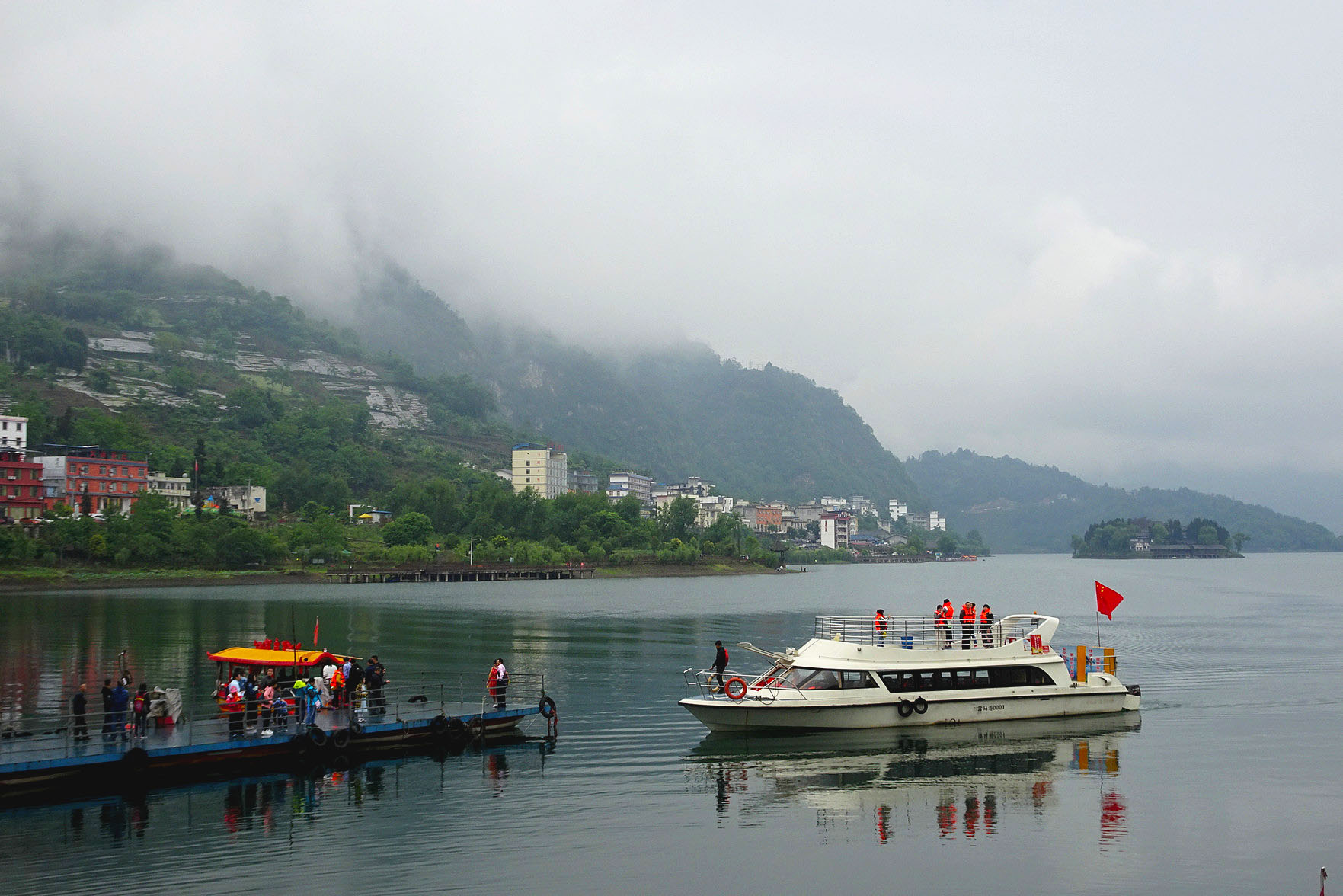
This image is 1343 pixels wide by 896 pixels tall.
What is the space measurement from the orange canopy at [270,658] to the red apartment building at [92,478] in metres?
141

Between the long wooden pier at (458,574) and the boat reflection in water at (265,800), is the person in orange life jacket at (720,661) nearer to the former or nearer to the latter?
the boat reflection in water at (265,800)

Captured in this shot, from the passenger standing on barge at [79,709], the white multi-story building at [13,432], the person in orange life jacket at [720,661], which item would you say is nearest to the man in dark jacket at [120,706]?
the passenger standing on barge at [79,709]

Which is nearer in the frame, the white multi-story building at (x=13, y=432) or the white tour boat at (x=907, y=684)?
the white tour boat at (x=907, y=684)

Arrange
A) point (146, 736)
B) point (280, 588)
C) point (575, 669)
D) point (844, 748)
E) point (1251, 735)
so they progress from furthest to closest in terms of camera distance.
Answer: point (280, 588) < point (575, 669) < point (1251, 735) < point (844, 748) < point (146, 736)

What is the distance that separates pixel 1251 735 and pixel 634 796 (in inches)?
1085

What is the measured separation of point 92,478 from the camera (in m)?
176

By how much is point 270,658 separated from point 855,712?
24403 mm

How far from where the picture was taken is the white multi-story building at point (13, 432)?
176m

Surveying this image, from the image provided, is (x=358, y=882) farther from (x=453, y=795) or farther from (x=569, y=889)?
(x=453, y=795)

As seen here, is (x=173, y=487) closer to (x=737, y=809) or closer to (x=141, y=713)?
(x=141, y=713)

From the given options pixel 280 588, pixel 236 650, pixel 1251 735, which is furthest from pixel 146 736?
pixel 280 588

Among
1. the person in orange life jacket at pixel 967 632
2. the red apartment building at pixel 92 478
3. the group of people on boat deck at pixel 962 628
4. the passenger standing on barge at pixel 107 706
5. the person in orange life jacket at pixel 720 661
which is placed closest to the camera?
the passenger standing on barge at pixel 107 706

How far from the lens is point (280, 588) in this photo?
5630 inches

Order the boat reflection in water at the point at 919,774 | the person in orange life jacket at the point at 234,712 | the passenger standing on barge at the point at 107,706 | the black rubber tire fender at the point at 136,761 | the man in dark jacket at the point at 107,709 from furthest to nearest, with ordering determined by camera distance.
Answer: the person in orange life jacket at the point at 234,712, the passenger standing on barge at the point at 107,706, the man in dark jacket at the point at 107,709, the black rubber tire fender at the point at 136,761, the boat reflection in water at the point at 919,774
